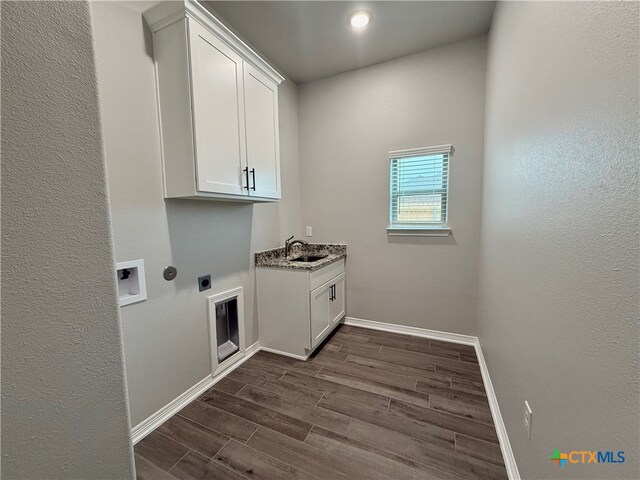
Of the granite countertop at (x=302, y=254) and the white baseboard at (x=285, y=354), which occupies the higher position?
the granite countertop at (x=302, y=254)

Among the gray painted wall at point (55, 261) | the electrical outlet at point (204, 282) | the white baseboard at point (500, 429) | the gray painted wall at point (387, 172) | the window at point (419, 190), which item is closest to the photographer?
the gray painted wall at point (55, 261)

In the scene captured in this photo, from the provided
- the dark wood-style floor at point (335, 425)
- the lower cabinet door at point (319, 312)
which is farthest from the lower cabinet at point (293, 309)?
the dark wood-style floor at point (335, 425)

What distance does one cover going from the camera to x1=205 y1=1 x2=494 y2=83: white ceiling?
77.1 inches

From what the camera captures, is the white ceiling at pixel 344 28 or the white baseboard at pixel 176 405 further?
the white ceiling at pixel 344 28

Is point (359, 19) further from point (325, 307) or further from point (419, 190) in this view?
point (325, 307)

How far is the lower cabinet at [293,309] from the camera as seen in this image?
2.32 meters

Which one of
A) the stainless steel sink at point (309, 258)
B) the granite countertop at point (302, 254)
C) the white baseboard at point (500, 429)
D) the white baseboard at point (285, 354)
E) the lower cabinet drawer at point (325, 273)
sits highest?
the granite countertop at point (302, 254)

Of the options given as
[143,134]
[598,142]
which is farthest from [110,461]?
[143,134]

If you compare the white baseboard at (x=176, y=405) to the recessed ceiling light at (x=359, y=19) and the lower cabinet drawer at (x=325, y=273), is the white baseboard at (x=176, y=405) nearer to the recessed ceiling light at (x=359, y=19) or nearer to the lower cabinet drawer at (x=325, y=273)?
the lower cabinet drawer at (x=325, y=273)

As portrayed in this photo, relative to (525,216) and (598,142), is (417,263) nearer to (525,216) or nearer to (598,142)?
(525,216)

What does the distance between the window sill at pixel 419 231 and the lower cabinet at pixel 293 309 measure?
0.80 m

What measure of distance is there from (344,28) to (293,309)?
2487 millimetres

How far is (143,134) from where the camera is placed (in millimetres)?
1548

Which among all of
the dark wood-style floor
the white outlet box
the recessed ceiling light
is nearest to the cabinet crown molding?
the recessed ceiling light
